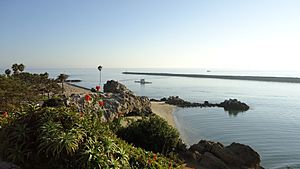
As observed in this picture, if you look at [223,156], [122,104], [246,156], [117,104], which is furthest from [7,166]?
[122,104]

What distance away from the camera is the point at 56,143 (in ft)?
16.3

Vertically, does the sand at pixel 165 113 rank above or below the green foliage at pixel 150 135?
below

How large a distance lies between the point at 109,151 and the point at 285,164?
13371 millimetres

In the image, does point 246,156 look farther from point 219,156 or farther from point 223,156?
point 219,156

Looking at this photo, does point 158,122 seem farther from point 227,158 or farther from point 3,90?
point 3,90

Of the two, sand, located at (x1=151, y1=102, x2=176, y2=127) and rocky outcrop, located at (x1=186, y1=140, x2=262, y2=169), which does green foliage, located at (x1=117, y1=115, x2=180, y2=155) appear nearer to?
rocky outcrop, located at (x1=186, y1=140, x2=262, y2=169)

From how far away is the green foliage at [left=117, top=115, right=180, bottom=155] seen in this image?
11.0 metres

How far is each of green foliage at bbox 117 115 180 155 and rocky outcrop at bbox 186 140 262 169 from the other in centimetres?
170

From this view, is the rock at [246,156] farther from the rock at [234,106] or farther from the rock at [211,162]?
the rock at [234,106]

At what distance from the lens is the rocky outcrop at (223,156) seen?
12.3 meters

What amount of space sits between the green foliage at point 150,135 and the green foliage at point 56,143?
5.05 meters

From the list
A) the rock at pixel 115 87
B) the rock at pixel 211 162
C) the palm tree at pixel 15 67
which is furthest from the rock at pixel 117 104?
the palm tree at pixel 15 67

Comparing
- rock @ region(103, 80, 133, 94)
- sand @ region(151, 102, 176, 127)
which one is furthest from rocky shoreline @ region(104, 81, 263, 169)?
rock @ region(103, 80, 133, 94)

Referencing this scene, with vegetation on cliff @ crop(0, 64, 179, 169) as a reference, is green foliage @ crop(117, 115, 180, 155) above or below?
below
